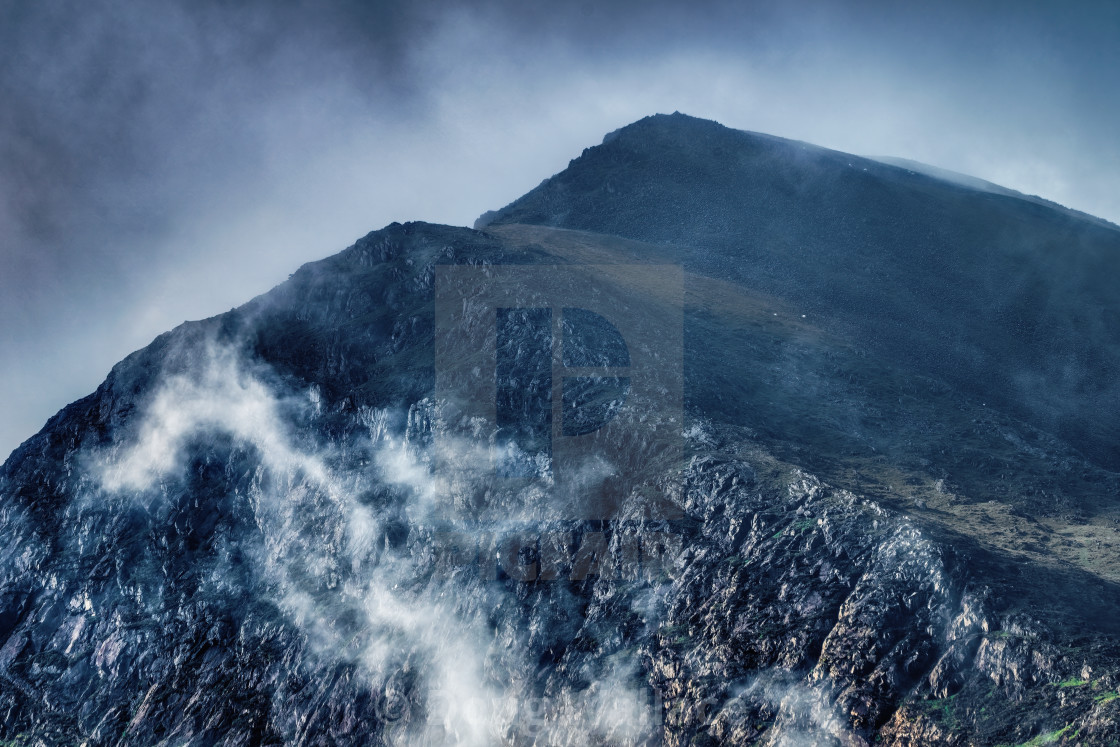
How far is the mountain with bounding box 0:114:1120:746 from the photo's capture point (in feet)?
149

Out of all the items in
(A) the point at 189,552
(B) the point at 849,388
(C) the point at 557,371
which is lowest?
(B) the point at 849,388

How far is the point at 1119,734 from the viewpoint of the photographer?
35.1 meters

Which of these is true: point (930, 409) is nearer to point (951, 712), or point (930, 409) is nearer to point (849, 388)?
point (849, 388)

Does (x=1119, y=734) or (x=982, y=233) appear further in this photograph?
(x=982, y=233)

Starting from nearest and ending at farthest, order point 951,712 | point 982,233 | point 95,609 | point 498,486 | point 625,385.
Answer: point 951,712 < point 498,486 < point 625,385 < point 95,609 < point 982,233

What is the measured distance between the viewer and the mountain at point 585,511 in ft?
149

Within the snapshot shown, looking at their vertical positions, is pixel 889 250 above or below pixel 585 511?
above

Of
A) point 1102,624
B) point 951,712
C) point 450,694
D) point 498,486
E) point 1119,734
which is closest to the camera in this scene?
→ point 1119,734

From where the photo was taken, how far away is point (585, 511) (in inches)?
2382

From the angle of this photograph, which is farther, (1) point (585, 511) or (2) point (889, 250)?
(2) point (889, 250)

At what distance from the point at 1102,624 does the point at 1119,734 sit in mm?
8684

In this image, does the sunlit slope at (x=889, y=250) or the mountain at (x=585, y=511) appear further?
the sunlit slope at (x=889, y=250)

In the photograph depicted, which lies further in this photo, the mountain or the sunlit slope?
the sunlit slope

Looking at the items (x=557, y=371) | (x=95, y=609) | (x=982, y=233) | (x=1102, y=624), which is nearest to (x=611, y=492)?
(x=557, y=371)
